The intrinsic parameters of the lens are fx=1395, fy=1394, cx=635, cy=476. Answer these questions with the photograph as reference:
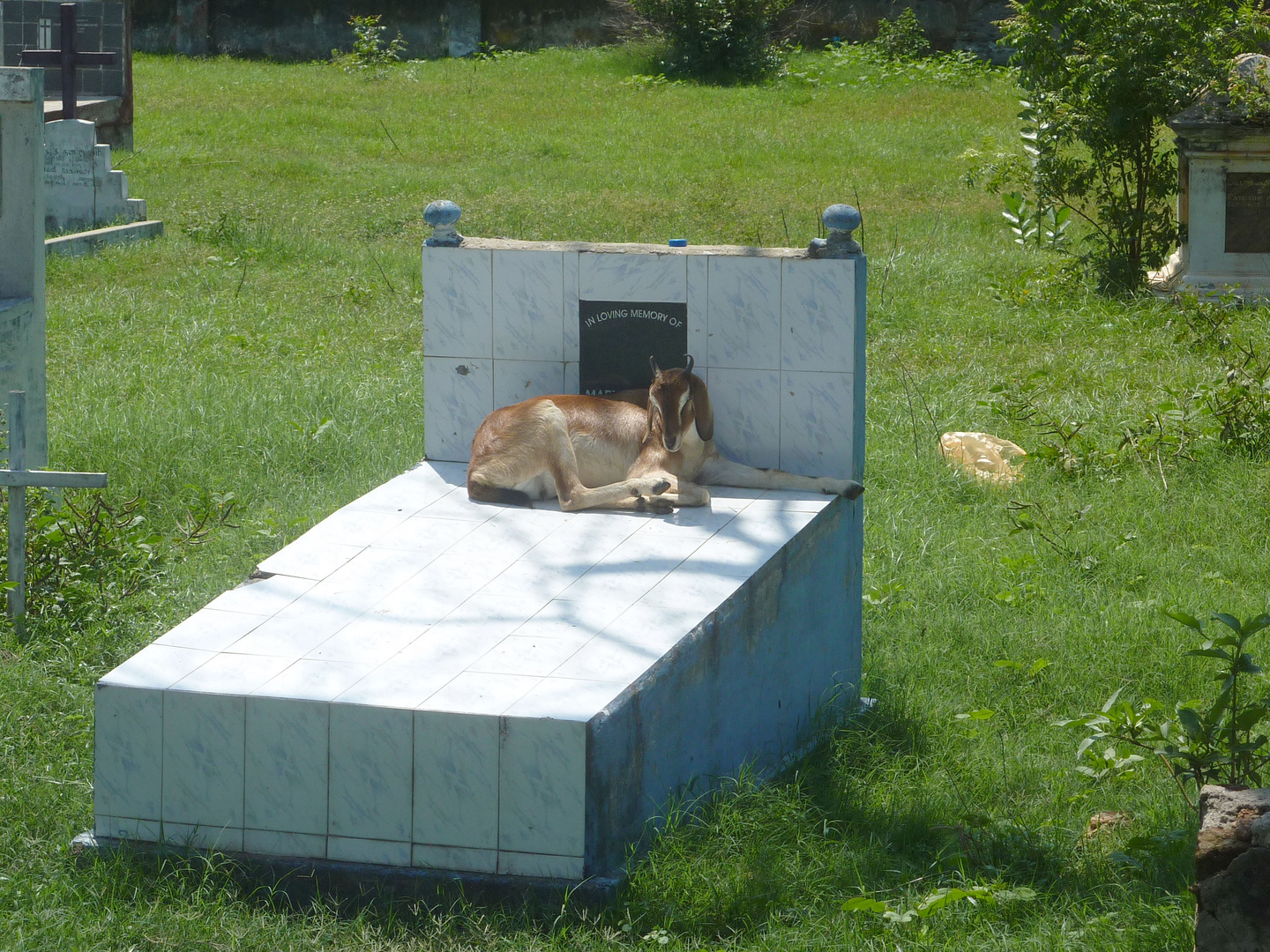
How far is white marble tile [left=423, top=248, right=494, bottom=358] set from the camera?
552cm

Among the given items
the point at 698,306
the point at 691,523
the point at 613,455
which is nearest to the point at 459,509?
the point at 613,455

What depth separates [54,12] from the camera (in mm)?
16328

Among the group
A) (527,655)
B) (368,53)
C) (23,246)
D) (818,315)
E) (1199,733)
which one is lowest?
(1199,733)

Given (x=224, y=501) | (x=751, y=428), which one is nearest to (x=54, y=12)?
(x=224, y=501)

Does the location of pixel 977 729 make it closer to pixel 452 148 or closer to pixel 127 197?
pixel 127 197

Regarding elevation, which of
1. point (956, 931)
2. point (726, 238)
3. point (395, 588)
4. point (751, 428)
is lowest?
point (956, 931)

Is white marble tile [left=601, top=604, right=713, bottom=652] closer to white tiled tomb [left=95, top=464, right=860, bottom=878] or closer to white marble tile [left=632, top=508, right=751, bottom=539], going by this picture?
white tiled tomb [left=95, top=464, right=860, bottom=878]

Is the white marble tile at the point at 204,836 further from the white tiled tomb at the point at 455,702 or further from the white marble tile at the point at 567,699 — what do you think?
the white marble tile at the point at 567,699

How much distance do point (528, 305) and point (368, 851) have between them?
8.16 feet

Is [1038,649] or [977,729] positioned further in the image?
[1038,649]

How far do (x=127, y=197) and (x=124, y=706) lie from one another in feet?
37.7

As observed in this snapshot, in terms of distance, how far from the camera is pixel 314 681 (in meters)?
3.74

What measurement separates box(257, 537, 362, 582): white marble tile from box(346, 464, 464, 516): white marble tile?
1.20ft

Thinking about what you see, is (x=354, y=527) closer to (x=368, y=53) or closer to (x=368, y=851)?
(x=368, y=851)
